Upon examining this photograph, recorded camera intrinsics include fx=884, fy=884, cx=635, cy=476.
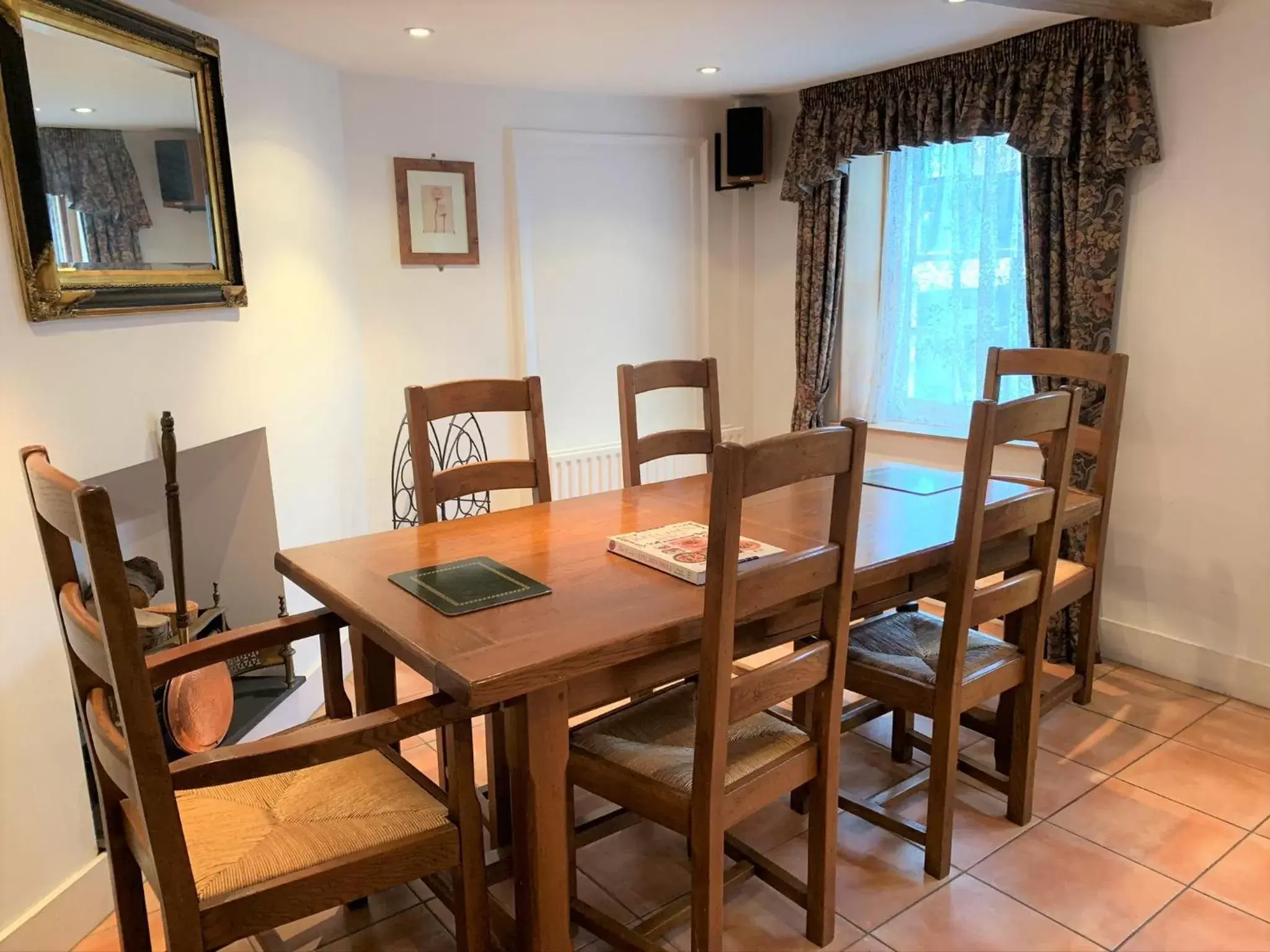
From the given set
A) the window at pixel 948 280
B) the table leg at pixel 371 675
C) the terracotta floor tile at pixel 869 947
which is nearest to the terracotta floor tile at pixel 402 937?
the table leg at pixel 371 675

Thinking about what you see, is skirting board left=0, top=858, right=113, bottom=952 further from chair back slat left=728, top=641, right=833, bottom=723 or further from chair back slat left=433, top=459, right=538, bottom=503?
chair back slat left=728, top=641, right=833, bottom=723

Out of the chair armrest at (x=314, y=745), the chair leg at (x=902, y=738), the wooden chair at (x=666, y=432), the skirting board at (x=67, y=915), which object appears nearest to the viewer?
the chair armrest at (x=314, y=745)

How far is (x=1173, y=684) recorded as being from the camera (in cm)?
309

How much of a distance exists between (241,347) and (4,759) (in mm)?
1304

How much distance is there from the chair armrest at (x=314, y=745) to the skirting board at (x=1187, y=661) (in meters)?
2.72

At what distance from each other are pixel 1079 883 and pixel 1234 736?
1.06m

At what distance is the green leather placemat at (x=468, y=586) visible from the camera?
1.68m

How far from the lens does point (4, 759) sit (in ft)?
5.88

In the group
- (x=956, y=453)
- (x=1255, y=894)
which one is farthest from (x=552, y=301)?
(x=1255, y=894)

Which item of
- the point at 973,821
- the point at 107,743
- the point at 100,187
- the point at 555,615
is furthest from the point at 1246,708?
the point at 100,187

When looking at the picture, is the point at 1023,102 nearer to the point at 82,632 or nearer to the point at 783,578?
the point at 783,578

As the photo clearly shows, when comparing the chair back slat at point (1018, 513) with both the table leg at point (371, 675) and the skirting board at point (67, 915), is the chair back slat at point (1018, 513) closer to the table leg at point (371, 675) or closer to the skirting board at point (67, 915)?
the table leg at point (371, 675)

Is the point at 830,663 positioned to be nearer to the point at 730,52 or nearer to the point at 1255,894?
the point at 1255,894

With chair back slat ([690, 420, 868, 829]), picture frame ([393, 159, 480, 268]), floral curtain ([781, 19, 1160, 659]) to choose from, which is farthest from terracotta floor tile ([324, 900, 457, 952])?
picture frame ([393, 159, 480, 268])
